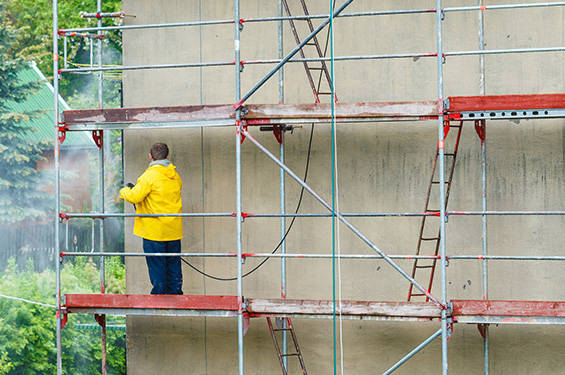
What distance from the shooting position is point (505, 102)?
285 inches

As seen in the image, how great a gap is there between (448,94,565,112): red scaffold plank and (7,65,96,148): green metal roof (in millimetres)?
15309

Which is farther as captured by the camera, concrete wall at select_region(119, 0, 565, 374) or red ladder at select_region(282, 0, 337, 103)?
concrete wall at select_region(119, 0, 565, 374)

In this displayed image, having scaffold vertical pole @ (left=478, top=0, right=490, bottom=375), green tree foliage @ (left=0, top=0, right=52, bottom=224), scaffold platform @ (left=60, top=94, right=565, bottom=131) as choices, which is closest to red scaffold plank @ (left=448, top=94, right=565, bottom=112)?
scaffold platform @ (left=60, top=94, right=565, bottom=131)

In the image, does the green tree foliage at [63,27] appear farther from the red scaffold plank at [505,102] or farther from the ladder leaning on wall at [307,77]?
the red scaffold plank at [505,102]

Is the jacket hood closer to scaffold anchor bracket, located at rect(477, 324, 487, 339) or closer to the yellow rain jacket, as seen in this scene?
the yellow rain jacket

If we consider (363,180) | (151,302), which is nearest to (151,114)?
(151,302)

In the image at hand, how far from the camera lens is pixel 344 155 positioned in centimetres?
862

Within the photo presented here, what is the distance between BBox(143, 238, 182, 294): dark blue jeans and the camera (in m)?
8.16

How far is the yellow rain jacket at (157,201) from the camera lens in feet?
26.2

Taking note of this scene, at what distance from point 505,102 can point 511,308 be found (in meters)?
1.98

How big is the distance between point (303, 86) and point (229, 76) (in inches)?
35.4

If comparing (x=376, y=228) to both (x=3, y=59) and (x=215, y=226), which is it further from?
(x=3, y=59)

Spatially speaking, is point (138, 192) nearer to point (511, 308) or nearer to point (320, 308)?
point (320, 308)

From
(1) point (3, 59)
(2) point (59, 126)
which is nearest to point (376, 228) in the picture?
(2) point (59, 126)
